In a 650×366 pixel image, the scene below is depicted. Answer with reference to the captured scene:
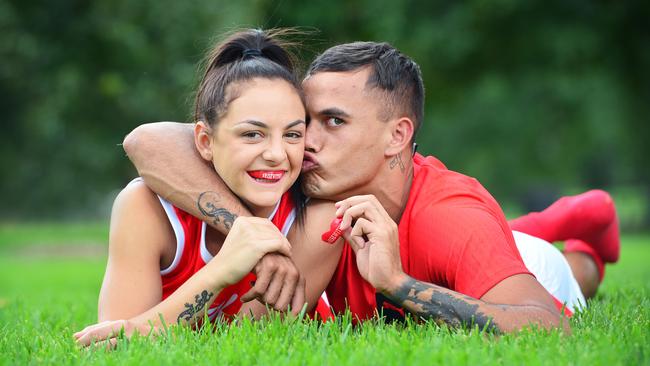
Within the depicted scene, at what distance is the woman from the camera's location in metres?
3.55

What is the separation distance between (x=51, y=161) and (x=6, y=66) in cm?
1660

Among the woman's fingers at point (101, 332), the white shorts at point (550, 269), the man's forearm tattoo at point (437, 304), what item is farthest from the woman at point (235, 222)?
the white shorts at point (550, 269)

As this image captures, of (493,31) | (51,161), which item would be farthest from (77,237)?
(493,31)

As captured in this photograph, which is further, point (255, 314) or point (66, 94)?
point (66, 94)

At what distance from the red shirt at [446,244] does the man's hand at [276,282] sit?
351 mm

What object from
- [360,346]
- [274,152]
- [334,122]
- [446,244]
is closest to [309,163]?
[334,122]

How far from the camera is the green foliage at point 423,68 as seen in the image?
47.6ft

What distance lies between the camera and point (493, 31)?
19.3 m

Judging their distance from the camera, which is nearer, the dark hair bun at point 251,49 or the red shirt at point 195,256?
the red shirt at point 195,256

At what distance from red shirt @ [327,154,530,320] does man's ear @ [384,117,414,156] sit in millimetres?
181

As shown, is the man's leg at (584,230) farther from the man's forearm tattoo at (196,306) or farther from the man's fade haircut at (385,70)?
the man's forearm tattoo at (196,306)

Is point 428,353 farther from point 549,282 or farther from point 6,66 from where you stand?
point 6,66

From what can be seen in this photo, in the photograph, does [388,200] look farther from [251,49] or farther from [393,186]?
[251,49]

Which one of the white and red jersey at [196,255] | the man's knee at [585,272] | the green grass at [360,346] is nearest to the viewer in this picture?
the green grass at [360,346]
